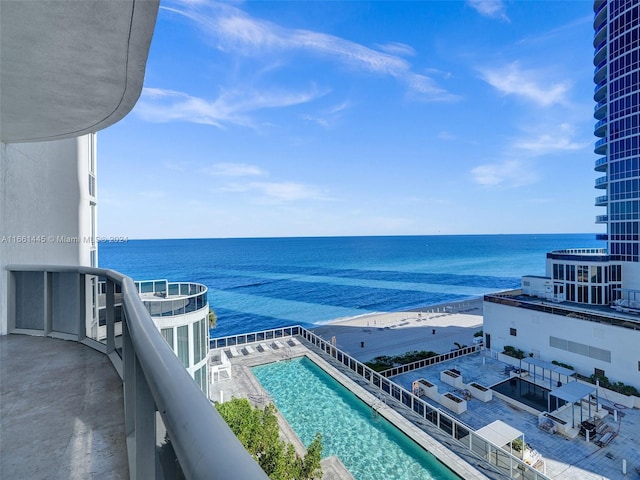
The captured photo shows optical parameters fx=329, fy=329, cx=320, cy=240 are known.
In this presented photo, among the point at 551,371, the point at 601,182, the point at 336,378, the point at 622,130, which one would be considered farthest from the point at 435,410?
the point at 622,130

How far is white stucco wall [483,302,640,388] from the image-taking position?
1678 cm

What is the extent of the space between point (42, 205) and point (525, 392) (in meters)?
21.3

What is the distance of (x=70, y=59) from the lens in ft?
10.4

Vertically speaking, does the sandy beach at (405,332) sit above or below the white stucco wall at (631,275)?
below

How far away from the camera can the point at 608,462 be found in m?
11.7

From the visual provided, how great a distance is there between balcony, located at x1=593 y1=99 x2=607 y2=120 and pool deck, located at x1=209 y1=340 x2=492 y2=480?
28576 mm

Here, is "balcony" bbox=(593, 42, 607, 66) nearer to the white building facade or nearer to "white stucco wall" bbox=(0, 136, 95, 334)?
the white building facade

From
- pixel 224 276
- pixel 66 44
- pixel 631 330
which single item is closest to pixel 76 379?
pixel 66 44

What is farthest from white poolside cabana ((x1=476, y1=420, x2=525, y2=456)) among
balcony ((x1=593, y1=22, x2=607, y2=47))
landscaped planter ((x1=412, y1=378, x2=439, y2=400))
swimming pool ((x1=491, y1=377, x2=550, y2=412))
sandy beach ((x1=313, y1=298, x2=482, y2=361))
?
balcony ((x1=593, y1=22, x2=607, y2=47))

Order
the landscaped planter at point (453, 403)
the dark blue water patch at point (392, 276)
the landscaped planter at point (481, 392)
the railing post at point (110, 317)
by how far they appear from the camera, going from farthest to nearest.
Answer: the dark blue water patch at point (392, 276), the landscaped planter at point (481, 392), the landscaped planter at point (453, 403), the railing post at point (110, 317)

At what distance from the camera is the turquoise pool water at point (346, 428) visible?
10703 mm

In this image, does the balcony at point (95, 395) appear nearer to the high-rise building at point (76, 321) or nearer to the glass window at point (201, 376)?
the high-rise building at point (76, 321)

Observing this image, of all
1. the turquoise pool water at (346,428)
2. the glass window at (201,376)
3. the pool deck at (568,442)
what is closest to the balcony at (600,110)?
the pool deck at (568,442)

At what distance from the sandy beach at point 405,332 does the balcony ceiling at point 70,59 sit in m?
23.0
